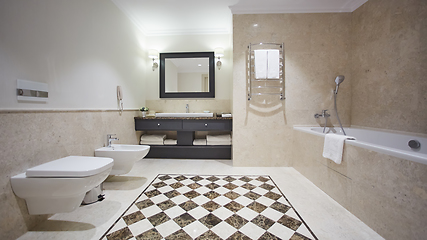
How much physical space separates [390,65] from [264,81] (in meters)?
1.41

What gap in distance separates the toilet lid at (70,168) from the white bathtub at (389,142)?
81.1 inches

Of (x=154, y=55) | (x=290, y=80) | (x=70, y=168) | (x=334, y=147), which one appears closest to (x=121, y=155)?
(x=70, y=168)

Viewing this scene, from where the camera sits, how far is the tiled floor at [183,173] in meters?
1.20

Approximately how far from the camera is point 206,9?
2.50 metres

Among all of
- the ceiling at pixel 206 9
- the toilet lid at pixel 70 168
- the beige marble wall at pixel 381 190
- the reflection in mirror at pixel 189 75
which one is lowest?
the beige marble wall at pixel 381 190

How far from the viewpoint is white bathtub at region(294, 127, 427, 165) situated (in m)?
1.04

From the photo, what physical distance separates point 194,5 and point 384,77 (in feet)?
8.66

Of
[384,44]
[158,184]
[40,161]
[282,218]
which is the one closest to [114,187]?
[158,184]

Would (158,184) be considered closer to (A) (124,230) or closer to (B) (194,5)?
(A) (124,230)

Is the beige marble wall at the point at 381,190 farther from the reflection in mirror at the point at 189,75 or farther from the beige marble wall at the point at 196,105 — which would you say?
the reflection in mirror at the point at 189,75

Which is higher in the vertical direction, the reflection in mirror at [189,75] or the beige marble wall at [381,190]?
the reflection in mirror at [189,75]

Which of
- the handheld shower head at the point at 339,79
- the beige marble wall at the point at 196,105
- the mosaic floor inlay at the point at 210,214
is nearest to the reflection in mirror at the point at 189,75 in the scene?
the beige marble wall at the point at 196,105

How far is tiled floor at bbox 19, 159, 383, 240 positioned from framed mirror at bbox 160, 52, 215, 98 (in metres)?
1.46

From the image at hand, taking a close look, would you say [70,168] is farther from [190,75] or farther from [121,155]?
[190,75]
